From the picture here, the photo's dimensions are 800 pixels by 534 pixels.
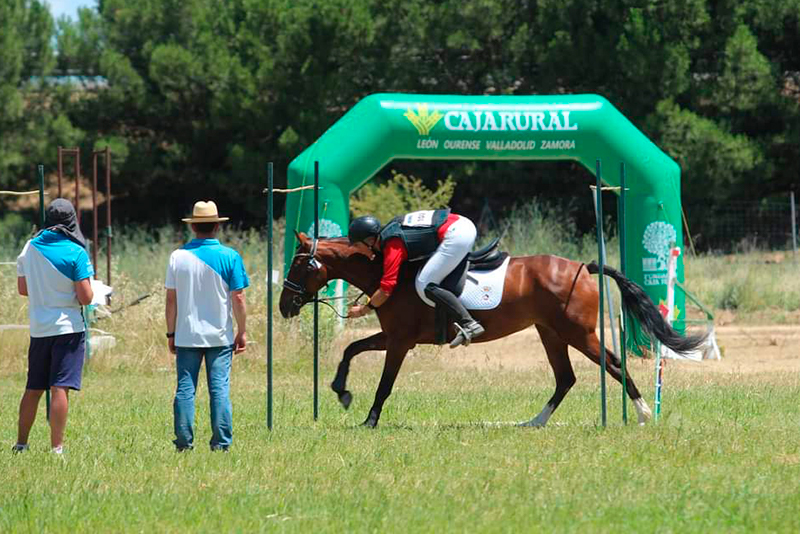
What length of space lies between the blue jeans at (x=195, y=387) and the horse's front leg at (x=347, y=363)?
6.43 feet

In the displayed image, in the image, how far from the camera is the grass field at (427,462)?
7.21 meters

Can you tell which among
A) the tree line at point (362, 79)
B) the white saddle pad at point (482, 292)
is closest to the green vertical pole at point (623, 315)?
the white saddle pad at point (482, 292)

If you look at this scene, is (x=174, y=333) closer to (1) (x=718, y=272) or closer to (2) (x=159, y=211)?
(1) (x=718, y=272)

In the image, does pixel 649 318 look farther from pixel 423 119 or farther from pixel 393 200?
pixel 393 200

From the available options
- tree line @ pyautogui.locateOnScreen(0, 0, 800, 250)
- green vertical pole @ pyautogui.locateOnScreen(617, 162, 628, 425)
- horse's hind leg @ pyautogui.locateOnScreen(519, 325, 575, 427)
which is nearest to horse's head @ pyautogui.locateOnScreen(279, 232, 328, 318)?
horse's hind leg @ pyautogui.locateOnScreen(519, 325, 575, 427)

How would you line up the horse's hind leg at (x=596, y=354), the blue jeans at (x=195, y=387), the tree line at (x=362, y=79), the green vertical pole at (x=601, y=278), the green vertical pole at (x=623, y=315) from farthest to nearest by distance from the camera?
the tree line at (x=362, y=79)
the horse's hind leg at (x=596, y=354)
the green vertical pole at (x=623, y=315)
the green vertical pole at (x=601, y=278)
the blue jeans at (x=195, y=387)

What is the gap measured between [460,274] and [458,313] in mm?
403

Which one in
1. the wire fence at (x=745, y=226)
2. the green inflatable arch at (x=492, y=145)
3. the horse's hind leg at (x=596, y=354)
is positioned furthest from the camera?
the wire fence at (x=745, y=226)

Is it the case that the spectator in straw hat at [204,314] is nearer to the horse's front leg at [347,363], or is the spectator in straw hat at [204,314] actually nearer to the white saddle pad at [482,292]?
the horse's front leg at [347,363]

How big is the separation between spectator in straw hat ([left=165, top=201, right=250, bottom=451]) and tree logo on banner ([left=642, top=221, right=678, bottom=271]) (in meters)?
Answer: 10.3

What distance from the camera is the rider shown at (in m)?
10.9

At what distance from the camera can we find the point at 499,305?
1130 centimetres

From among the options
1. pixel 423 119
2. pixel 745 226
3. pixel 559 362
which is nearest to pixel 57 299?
pixel 559 362

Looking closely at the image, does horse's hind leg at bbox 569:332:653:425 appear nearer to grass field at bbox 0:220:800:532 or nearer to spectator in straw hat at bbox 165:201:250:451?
grass field at bbox 0:220:800:532
